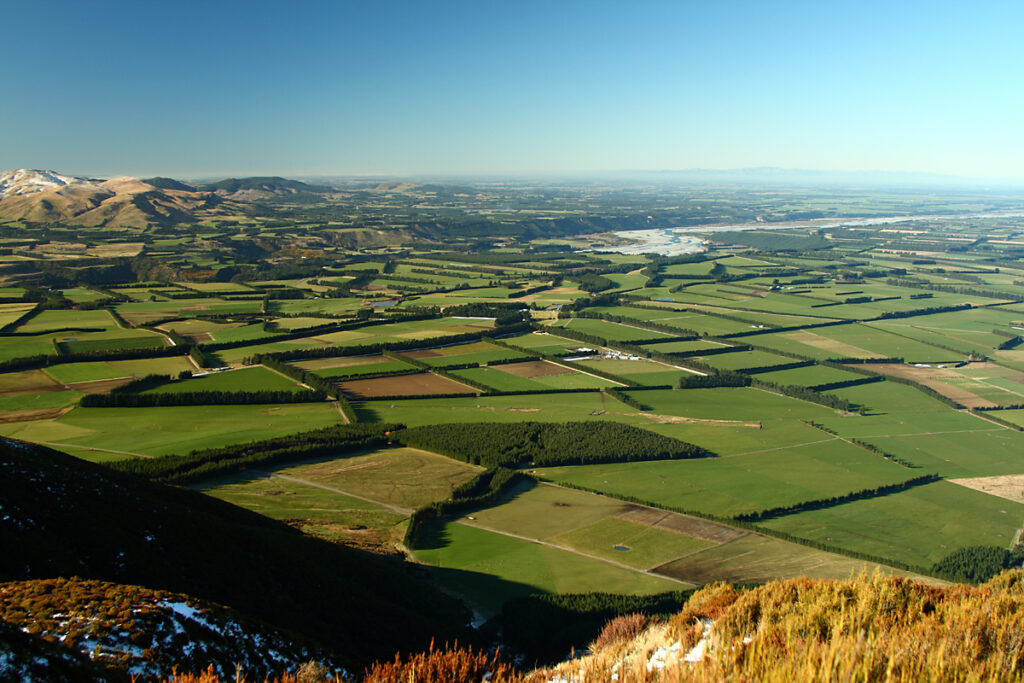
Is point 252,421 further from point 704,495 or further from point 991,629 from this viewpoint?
point 991,629

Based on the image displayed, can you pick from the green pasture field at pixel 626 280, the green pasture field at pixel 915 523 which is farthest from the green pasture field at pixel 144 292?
the green pasture field at pixel 915 523

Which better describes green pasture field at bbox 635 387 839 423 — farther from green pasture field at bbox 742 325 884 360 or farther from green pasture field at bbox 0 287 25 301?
green pasture field at bbox 0 287 25 301

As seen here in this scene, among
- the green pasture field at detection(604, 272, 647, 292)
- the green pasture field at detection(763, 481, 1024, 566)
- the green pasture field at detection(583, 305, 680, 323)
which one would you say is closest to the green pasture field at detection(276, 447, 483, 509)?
the green pasture field at detection(763, 481, 1024, 566)

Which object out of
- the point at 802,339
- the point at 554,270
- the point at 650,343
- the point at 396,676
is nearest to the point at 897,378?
the point at 802,339

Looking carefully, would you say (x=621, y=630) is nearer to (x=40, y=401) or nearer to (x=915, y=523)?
(x=915, y=523)

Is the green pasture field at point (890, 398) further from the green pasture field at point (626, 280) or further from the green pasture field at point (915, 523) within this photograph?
the green pasture field at point (626, 280)

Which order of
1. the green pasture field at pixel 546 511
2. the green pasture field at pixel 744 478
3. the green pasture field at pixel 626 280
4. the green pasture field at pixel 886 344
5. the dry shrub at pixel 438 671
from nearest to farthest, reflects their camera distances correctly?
the dry shrub at pixel 438 671, the green pasture field at pixel 546 511, the green pasture field at pixel 744 478, the green pasture field at pixel 886 344, the green pasture field at pixel 626 280
